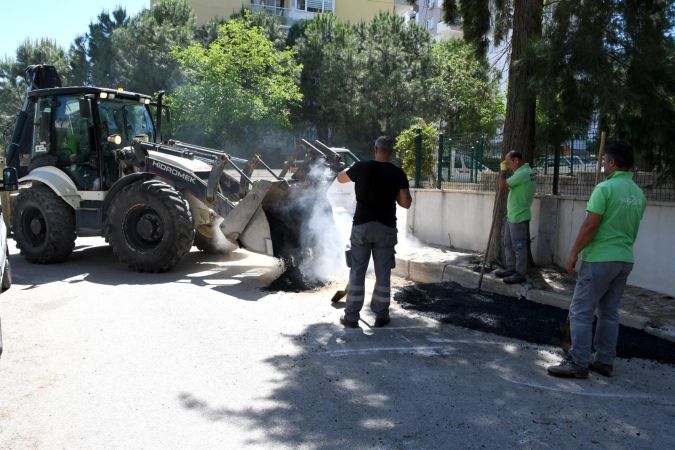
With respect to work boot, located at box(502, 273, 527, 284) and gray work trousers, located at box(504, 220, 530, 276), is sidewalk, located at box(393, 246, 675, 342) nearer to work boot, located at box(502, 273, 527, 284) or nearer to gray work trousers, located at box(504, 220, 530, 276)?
work boot, located at box(502, 273, 527, 284)

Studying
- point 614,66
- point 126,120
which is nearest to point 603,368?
point 614,66

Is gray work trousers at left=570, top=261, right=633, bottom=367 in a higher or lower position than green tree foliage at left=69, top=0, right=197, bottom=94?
lower

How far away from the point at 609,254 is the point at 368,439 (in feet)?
7.99

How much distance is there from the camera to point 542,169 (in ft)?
30.0

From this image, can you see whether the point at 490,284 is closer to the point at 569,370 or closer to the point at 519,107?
the point at 519,107

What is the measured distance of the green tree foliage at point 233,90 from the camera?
103ft

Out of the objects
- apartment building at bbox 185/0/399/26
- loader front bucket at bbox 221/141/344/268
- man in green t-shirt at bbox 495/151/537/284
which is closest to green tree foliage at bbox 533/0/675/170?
man in green t-shirt at bbox 495/151/537/284

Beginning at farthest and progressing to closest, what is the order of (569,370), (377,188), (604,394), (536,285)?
1. (536,285)
2. (377,188)
3. (569,370)
4. (604,394)

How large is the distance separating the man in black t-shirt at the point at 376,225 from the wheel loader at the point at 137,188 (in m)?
2.13

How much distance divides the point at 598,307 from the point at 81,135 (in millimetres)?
8215

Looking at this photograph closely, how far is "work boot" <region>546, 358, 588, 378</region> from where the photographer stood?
4.90 m

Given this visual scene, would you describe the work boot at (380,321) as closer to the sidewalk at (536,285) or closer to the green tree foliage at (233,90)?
the sidewalk at (536,285)

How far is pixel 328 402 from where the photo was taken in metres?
4.34

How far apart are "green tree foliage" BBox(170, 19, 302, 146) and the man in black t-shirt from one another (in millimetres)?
26087
